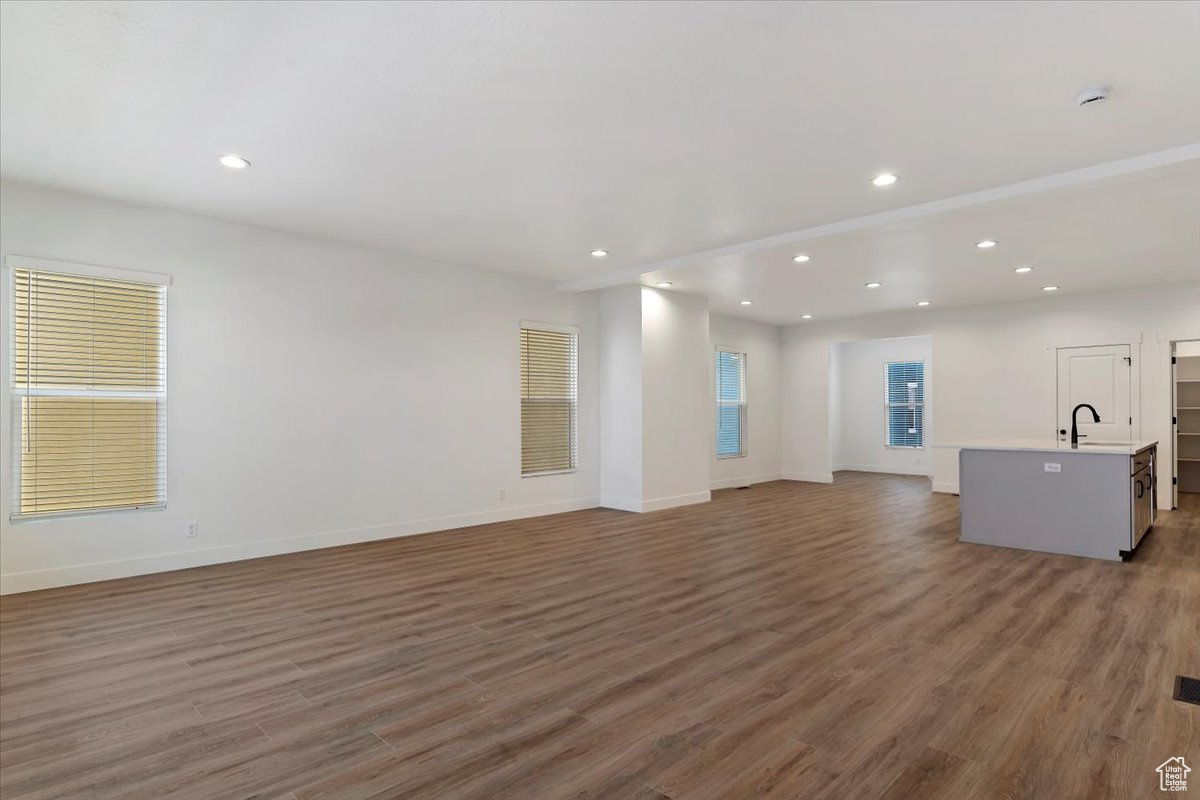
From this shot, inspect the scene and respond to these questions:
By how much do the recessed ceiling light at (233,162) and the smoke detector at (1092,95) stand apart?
460cm

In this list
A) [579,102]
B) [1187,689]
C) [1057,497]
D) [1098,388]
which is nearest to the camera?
[1187,689]

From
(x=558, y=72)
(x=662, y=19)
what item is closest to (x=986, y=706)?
(x=662, y=19)

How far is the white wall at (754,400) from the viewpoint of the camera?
31.9ft

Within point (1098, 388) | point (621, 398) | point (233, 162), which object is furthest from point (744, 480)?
point (233, 162)

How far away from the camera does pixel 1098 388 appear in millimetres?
7977

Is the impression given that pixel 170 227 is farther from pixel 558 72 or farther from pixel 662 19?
pixel 662 19

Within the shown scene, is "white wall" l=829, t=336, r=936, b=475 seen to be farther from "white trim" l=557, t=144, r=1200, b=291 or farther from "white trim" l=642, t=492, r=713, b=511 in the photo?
"white trim" l=557, t=144, r=1200, b=291

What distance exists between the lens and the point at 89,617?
3.73 m

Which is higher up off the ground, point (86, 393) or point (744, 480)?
point (86, 393)

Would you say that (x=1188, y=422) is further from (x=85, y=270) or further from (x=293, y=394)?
(x=85, y=270)

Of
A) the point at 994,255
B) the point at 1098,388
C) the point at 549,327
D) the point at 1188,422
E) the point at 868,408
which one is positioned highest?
the point at 994,255

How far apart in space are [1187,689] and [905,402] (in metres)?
10.00

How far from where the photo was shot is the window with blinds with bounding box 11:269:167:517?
433cm

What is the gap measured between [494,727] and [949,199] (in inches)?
178
